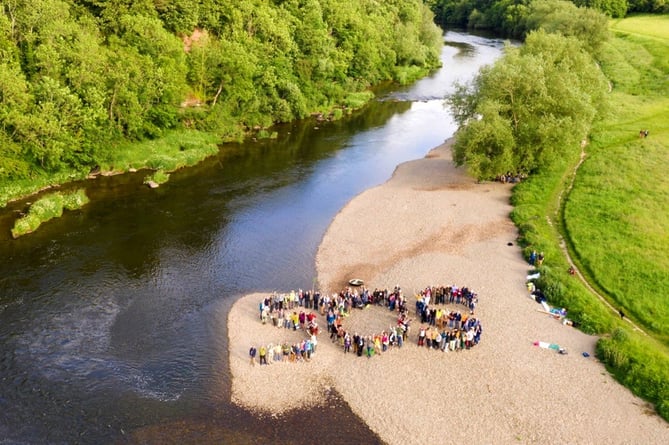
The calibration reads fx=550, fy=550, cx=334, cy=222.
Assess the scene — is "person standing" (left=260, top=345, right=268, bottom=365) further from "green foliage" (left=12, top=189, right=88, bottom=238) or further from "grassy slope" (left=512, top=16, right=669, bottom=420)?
"green foliage" (left=12, top=189, right=88, bottom=238)

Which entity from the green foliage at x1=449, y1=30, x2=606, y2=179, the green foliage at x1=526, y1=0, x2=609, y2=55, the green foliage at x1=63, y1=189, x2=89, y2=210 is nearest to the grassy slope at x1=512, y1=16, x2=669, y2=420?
the green foliage at x1=449, y1=30, x2=606, y2=179

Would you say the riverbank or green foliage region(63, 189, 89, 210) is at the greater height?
green foliage region(63, 189, 89, 210)

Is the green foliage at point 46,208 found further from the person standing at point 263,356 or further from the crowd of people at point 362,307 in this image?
the person standing at point 263,356

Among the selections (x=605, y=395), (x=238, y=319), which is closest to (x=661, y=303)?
(x=605, y=395)

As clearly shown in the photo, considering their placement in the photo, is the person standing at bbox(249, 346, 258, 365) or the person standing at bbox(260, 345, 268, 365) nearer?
the person standing at bbox(260, 345, 268, 365)

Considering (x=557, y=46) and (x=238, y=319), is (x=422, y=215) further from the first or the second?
(x=557, y=46)

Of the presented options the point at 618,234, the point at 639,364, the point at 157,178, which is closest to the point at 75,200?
the point at 157,178

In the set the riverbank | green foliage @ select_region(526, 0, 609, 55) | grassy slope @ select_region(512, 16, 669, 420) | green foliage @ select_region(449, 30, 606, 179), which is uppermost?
green foliage @ select_region(526, 0, 609, 55)
